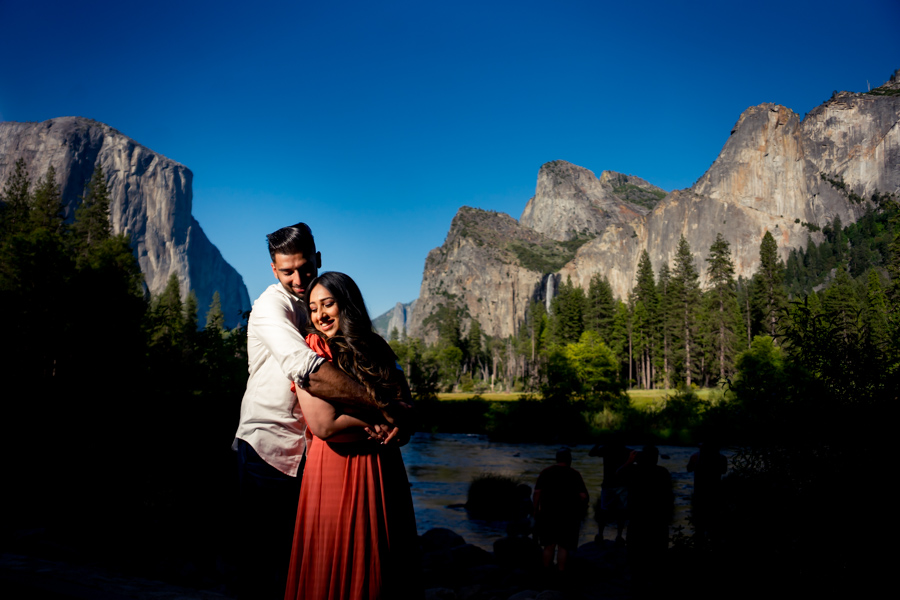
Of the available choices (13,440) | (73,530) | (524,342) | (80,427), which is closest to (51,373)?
(80,427)

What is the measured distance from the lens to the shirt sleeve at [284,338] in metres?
2.26

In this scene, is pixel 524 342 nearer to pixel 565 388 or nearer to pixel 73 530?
pixel 565 388

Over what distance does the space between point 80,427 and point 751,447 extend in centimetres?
1538

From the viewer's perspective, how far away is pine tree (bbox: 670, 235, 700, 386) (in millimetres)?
67500

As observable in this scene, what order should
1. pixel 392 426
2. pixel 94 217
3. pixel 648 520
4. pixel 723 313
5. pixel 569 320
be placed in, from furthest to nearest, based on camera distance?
pixel 569 320 < pixel 723 313 < pixel 94 217 < pixel 648 520 < pixel 392 426

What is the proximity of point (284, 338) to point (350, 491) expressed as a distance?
0.74m

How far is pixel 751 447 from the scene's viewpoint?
6164 mm

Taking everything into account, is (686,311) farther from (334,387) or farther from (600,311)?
(334,387)

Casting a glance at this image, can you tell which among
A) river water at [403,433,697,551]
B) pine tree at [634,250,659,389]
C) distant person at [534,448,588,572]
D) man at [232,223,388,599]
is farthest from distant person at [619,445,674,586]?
pine tree at [634,250,659,389]

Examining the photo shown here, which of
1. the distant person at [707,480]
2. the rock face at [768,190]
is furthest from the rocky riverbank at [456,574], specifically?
the rock face at [768,190]

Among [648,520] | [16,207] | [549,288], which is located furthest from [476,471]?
[549,288]

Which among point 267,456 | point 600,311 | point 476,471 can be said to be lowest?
point 476,471

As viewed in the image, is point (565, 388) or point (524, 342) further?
point (524, 342)

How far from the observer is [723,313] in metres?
62.8
